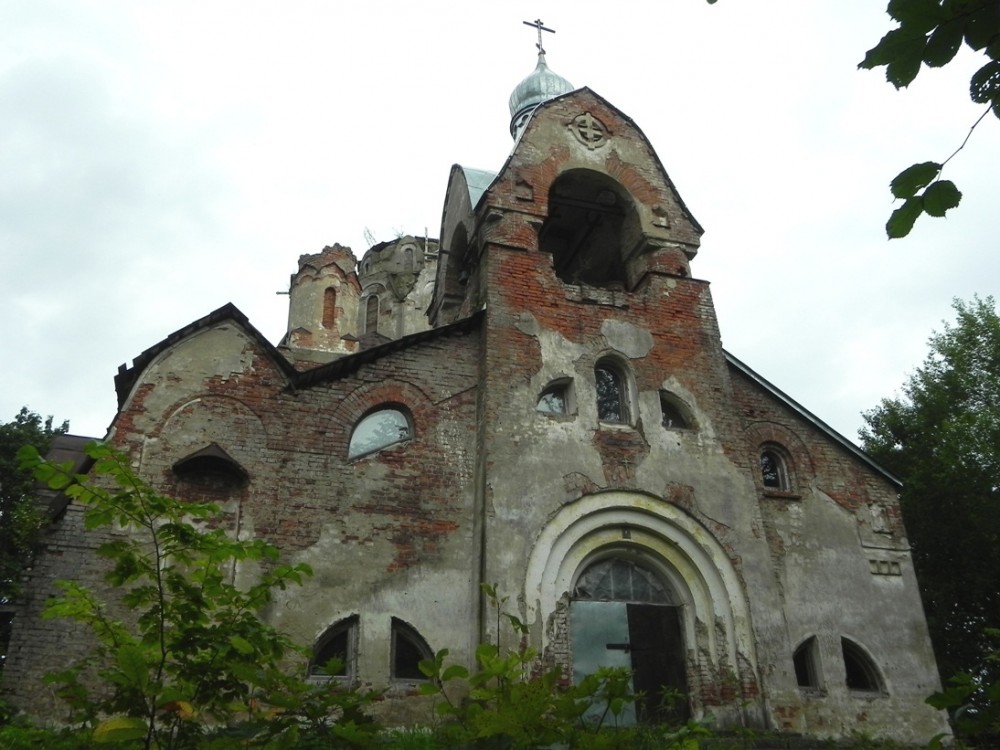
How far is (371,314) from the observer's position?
130ft

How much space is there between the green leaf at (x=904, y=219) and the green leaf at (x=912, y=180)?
3cm

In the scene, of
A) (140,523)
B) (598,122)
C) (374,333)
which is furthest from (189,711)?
(374,333)

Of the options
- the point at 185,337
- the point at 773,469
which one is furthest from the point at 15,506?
the point at 773,469

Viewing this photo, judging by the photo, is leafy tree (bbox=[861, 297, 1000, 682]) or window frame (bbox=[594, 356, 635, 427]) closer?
window frame (bbox=[594, 356, 635, 427])

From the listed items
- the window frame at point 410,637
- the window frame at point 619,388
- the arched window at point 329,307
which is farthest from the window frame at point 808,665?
the arched window at point 329,307

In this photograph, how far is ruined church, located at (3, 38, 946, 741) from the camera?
10398 mm

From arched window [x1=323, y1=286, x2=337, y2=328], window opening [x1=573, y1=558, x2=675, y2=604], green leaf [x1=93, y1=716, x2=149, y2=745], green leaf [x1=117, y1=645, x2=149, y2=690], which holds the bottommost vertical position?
green leaf [x1=93, y1=716, x2=149, y2=745]

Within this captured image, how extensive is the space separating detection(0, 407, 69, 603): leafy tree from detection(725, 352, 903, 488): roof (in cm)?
1518

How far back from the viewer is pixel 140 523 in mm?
3842

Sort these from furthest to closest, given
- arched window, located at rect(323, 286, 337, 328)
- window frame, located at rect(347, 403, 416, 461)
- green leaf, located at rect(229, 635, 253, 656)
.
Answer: arched window, located at rect(323, 286, 337, 328) < window frame, located at rect(347, 403, 416, 461) < green leaf, located at rect(229, 635, 253, 656)

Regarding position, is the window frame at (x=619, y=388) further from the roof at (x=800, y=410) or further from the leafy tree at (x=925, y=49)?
the leafy tree at (x=925, y=49)

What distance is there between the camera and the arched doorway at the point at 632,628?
1099 centimetres

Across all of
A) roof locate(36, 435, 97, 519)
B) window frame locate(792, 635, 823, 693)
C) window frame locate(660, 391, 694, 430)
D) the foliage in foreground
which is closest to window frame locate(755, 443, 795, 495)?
window frame locate(660, 391, 694, 430)

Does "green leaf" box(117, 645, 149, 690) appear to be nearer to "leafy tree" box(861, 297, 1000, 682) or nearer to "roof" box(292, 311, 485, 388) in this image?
"roof" box(292, 311, 485, 388)
